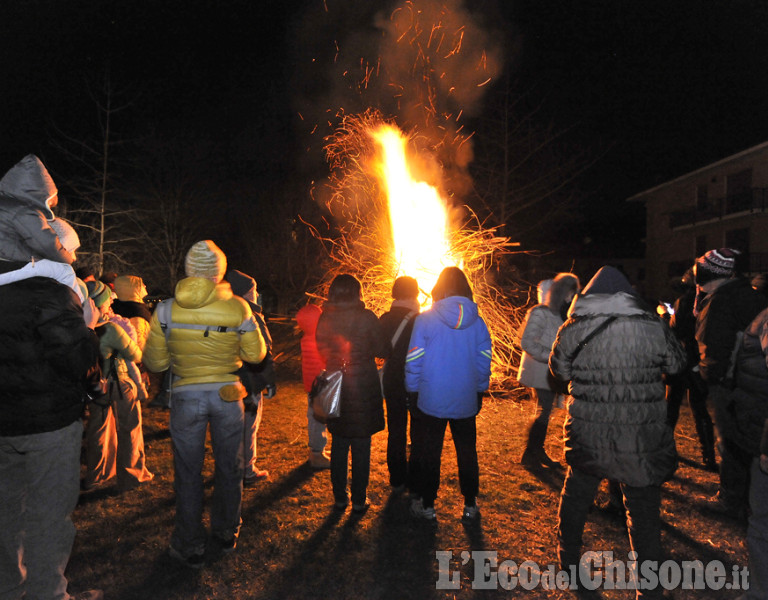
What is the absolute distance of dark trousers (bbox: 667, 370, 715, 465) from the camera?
5527 millimetres

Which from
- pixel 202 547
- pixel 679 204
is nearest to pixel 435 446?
pixel 202 547

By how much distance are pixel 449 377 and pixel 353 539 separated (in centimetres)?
151

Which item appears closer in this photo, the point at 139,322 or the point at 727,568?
the point at 727,568

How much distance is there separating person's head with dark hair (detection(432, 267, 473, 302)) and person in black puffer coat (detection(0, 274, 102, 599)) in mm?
2638

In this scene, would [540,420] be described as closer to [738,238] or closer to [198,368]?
[198,368]

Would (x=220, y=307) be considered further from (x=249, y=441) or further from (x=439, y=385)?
(x=249, y=441)

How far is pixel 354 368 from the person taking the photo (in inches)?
171

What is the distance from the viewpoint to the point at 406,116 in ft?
32.4

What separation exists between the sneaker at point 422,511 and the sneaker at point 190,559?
5.85 feet

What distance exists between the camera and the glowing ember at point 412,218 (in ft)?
25.1

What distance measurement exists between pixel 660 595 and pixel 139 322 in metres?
4.90

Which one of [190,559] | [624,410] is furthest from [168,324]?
[624,410]

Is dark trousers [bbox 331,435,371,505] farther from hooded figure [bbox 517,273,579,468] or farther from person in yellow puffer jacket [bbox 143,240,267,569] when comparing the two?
hooded figure [bbox 517,273,579,468]

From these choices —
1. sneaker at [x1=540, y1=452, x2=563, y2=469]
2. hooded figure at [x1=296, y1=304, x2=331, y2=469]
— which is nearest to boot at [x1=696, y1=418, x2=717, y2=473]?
sneaker at [x1=540, y1=452, x2=563, y2=469]
